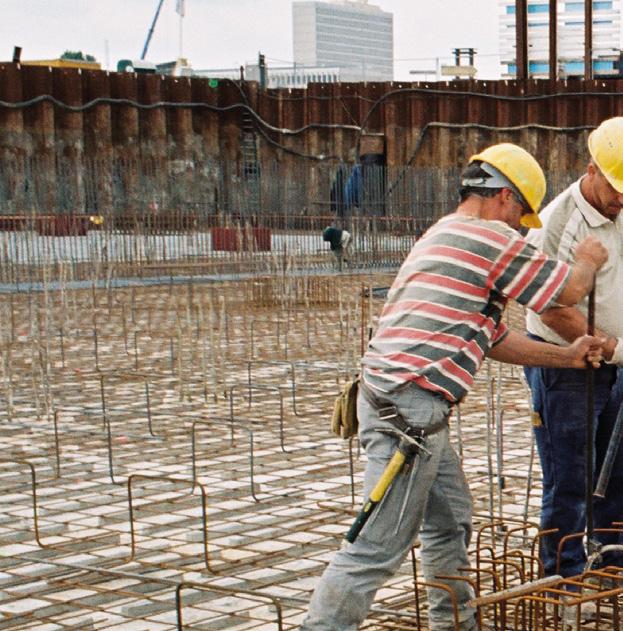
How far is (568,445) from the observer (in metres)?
3.79

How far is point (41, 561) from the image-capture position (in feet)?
14.5

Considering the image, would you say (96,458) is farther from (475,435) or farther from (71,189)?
(71,189)

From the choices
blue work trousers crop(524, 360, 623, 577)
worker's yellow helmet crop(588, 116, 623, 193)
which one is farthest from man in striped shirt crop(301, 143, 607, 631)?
blue work trousers crop(524, 360, 623, 577)

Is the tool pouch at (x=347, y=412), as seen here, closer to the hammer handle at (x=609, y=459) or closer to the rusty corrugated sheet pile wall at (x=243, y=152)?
the hammer handle at (x=609, y=459)

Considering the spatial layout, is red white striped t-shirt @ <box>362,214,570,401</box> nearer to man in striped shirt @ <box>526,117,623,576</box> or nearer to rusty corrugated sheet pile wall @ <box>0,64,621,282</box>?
man in striped shirt @ <box>526,117,623,576</box>

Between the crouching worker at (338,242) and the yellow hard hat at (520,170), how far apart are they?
1137cm

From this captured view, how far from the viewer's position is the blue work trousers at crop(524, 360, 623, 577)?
12.4ft

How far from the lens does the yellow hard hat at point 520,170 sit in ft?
10.7

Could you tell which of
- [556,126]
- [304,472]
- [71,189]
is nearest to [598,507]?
[304,472]

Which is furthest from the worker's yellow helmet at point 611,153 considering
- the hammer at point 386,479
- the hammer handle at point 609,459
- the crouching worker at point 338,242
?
the crouching worker at point 338,242

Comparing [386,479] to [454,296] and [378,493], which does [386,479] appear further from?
[454,296]

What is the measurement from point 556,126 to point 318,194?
5.05m

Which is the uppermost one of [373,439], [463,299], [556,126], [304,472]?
[556,126]

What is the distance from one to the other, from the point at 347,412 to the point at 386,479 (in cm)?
36
